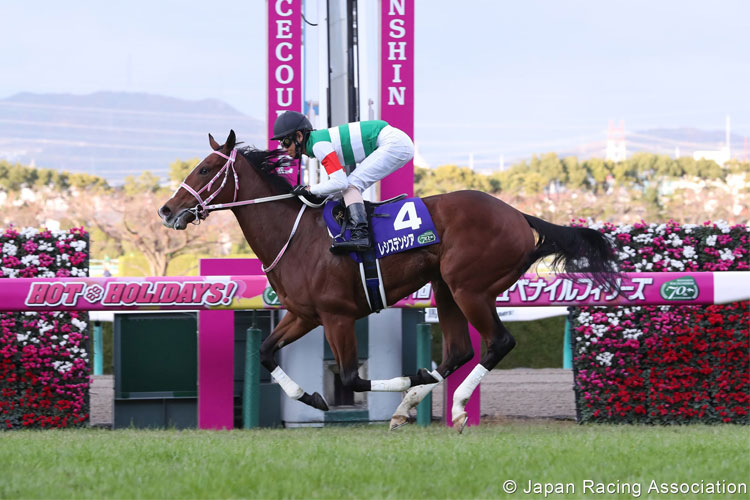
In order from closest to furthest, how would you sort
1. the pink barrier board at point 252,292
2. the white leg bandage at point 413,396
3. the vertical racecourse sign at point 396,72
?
1. the white leg bandage at point 413,396
2. the pink barrier board at point 252,292
3. the vertical racecourse sign at point 396,72

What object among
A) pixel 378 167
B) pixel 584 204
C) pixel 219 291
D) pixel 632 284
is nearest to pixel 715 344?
pixel 632 284

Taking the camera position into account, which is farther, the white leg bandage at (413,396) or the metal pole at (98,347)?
the metal pole at (98,347)

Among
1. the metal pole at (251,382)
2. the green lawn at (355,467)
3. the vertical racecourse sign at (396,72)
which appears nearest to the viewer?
the green lawn at (355,467)

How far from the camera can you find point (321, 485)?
3.92 metres

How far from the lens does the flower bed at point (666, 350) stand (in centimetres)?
754

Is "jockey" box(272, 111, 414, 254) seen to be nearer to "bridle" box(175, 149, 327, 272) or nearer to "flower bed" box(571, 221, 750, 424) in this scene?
"bridle" box(175, 149, 327, 272)

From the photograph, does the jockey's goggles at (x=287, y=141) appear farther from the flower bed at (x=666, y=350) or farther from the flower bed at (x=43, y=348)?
the flower bed at (x=666, y=350)

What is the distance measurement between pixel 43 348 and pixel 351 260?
3043mm

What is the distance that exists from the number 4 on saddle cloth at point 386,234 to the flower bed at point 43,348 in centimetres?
276

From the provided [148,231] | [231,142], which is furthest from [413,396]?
[148,231]

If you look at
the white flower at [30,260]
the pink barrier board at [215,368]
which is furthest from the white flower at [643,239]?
the white flower at [30,260]

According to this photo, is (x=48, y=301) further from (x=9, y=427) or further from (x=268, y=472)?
(x=268, y=472)

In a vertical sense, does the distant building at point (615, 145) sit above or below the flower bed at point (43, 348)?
above

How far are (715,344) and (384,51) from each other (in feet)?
11.6
